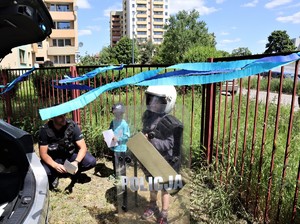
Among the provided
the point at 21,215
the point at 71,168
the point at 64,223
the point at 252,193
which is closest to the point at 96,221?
the point at 64,223

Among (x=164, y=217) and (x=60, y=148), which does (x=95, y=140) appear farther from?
(x=164, y=217)

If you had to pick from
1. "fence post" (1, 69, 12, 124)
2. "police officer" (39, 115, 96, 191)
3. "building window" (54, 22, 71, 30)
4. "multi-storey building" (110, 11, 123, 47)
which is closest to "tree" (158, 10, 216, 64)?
"building window" (54, 22, 71, 30)

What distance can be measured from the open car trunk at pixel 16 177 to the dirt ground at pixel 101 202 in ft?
2.28

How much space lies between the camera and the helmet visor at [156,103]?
1998 millimetres

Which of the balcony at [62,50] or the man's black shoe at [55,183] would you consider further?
the balcony at [62,50]

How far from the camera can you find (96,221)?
3.02 meters

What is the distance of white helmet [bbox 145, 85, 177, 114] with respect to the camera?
6.59 ft

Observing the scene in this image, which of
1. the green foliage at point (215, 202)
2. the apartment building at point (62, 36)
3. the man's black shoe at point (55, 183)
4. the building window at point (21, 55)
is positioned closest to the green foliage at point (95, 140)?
the man's black shoe at point (55, 183)

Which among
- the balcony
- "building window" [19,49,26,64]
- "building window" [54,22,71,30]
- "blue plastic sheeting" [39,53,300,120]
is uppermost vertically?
"building window" [54,22,71,30]

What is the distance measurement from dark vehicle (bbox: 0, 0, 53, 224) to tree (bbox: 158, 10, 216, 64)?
146 ft

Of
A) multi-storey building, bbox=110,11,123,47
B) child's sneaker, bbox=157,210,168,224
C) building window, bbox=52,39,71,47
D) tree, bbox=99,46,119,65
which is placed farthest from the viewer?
multi-storey building, bbox=110,11,123,47

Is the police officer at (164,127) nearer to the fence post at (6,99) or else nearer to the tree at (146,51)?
the fence post at (6,99)

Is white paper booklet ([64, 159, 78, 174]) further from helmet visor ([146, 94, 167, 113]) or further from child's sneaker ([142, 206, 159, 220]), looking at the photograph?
helmet visor ([146, 94, 167, 113])

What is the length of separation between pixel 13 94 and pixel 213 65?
589cm
